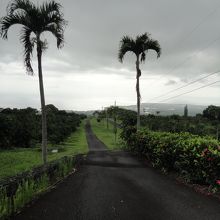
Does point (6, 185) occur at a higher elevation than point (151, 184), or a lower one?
higher

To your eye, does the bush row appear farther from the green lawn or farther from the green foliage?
the green lawn

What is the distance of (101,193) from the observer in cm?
759

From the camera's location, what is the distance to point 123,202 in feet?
21.9

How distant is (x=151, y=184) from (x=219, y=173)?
2.16 meters

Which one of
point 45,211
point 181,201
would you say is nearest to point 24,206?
point 45,211

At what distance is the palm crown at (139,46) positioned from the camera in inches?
773

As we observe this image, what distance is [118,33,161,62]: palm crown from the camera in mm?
19625

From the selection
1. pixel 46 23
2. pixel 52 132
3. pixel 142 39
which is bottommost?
pixel 52 132

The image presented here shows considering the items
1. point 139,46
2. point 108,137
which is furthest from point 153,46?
point 108,137

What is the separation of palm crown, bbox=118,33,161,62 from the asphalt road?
484 inches

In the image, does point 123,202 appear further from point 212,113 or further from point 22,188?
point 212,113

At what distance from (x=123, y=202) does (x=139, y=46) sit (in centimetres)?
1486

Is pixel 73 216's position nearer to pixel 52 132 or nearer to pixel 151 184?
pixel 151 184

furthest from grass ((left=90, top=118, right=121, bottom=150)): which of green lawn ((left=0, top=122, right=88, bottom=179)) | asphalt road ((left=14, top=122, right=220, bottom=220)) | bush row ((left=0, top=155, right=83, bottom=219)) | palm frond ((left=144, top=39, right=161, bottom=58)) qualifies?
bush row ((left=0, top=155, right=83, bottom=219))
